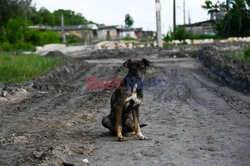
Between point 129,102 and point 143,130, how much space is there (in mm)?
1434

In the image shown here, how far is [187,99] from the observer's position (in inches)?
444

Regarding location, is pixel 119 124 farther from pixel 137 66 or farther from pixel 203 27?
pixel 203 27

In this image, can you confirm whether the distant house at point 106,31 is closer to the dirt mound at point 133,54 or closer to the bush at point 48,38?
the bush at point 48,38

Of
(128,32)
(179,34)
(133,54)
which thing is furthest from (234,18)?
(128,32)

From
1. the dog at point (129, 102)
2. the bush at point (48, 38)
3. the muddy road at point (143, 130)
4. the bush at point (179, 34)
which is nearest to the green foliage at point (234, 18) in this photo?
the bush at point (179, 34)

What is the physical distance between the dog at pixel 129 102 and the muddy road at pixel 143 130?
23cm

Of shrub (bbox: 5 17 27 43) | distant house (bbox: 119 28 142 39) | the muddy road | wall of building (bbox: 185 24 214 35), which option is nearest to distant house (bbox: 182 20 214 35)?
wall of building (bbox: 185 24 214 35)

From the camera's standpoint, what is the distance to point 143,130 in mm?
7285

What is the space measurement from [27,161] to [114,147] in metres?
1.48

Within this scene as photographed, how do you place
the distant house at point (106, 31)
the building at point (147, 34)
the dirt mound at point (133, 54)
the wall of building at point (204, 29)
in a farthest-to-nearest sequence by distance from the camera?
the building at point (147, 34) → the distant house at point (106, 31) → the wall of building at point (204, 29) → the dirt mound at point (133, 54)

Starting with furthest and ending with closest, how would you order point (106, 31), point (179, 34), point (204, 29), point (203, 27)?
point (106, 31), point (204, 29), point (203, 27), point (179, 34)

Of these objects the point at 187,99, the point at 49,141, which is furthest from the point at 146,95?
the point at 49,141

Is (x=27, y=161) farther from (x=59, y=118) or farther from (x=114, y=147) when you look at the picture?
(x=59, y=118)

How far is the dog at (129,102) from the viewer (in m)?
5.77
